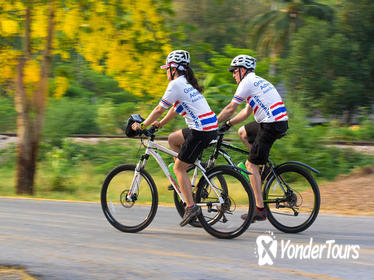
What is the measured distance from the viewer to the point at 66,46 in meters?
10.9

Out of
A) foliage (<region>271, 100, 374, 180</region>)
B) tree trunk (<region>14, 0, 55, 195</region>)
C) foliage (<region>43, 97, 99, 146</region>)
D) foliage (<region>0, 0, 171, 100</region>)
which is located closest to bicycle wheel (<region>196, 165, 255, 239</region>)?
foliage (<region>0, 0, 171, 100</region>)

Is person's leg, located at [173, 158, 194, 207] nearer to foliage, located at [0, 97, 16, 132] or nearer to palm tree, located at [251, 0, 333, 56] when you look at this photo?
foliage, located at [0, 97, 16, 132]

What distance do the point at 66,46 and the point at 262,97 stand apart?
5.49 metres

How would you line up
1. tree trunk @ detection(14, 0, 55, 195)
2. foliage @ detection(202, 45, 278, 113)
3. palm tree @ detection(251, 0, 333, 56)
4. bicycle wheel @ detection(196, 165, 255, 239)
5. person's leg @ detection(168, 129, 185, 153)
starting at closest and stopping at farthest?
bicycle wheel @ detection(196, 165, 255, 239), person's leg @ detection(168, 129, 185, 153), tree trunk @ detection(14, 0, 55, 195), foliage @ detection(202, 45, 278, 113), palm tree @ detection(251, 0, 333, 56)

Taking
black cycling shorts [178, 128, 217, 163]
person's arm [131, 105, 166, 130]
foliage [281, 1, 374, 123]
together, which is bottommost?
black cycling shorts [178, 128, 217, 163]

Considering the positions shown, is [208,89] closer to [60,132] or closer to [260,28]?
[60,132]

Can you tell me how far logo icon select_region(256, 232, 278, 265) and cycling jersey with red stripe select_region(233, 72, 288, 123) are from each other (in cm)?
133

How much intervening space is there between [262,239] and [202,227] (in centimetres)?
97

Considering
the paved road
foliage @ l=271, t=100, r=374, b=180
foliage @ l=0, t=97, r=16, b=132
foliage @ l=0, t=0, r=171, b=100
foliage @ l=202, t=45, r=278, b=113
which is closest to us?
the paved road

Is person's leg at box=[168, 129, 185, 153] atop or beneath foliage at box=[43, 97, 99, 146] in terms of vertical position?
beneath

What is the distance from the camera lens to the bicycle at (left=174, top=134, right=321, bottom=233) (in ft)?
22.5

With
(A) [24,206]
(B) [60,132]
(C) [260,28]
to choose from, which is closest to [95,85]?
(C) [260,28]

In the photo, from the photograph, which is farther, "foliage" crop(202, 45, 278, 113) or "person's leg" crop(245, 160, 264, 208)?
"foliage" crop(202, 45, 278, 113)

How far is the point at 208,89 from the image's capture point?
54.9 ft
